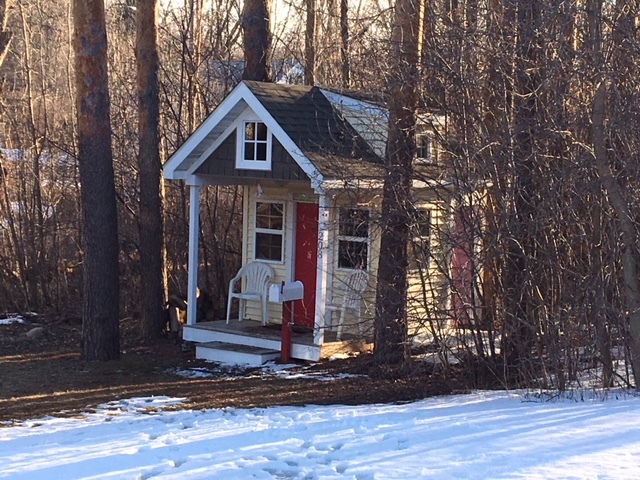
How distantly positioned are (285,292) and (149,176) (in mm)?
4335

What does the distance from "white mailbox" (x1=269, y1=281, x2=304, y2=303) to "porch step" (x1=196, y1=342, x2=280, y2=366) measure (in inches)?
→ 36.9

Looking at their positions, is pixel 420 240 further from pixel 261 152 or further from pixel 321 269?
pixel 261 152

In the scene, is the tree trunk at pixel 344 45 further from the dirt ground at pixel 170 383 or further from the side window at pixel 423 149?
the dirt ground at pixel 170 383

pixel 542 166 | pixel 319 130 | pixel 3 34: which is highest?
pixel 3 34

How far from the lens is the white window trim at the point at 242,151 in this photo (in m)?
13.5

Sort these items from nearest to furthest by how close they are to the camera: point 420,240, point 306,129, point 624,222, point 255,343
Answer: point 624,222, point 420,240, point 306,129, point 255,343

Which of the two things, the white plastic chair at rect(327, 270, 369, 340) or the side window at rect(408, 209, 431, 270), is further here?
the white plastic chair at rect(327, 270, 369, 340)

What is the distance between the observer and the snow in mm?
6258

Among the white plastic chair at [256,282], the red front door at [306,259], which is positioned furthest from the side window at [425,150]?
the white plastic chair at [256,282]

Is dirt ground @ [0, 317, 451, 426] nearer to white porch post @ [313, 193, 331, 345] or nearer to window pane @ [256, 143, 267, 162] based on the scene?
white porch post @ [313, 193, 331, 345]

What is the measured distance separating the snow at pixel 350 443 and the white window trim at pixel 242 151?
17.5ft

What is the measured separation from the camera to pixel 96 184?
1352cm

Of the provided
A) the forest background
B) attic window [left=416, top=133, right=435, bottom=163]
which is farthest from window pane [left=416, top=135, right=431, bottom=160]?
the forest background

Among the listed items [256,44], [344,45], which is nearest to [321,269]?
[344,45]
